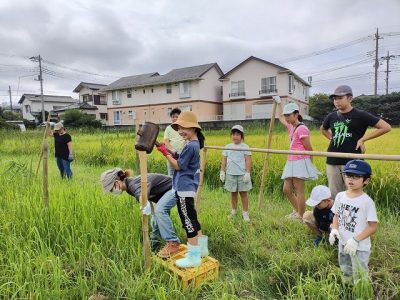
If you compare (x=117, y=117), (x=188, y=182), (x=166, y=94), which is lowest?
(x=188, y=182)

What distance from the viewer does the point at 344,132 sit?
11.0 ft

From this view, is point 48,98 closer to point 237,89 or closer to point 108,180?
point 237,89

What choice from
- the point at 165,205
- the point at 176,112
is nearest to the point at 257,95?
the point at 176,112

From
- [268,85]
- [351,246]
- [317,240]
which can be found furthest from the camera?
[268,85]

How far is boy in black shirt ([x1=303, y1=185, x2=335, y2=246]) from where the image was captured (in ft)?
10.4

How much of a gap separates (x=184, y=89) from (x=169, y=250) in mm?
29701

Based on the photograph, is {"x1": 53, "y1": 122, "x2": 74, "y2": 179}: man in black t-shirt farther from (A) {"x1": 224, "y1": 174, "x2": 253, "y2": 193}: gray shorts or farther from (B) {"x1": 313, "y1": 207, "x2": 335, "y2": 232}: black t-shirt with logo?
(B) {"x1": 313, "y1": 207, "x2": 335, "y2": 232}: black t-shirt with logo

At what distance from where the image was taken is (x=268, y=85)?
29.0m

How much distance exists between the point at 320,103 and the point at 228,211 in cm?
3060

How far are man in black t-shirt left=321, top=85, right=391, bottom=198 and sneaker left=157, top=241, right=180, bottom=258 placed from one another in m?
1.90

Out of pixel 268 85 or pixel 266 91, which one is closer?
pixel 268 85

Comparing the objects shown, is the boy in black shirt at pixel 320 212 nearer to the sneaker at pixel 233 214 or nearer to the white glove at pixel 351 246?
the white glove at pixel 351 246

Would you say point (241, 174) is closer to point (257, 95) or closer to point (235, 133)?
point (235, 133)

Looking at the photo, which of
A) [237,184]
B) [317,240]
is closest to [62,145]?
[237,184]
